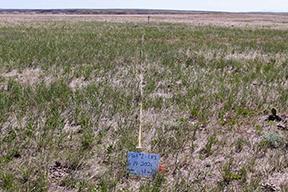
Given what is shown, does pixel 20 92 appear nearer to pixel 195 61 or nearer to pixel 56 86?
pixel 56 86

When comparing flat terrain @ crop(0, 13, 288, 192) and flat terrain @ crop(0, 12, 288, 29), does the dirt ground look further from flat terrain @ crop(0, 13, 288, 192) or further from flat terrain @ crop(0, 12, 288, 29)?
flat terrain @ crop(0, 13, 288, 192)

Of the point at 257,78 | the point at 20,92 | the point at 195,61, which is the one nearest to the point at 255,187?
the point at 20,92

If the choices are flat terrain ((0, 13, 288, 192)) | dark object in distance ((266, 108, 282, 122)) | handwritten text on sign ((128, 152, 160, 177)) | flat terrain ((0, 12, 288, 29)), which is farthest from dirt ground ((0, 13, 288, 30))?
handwritten text on sign ((128, 152, 160, 177))

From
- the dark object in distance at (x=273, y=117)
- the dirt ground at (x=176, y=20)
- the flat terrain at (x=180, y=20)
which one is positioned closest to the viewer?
the dark object in distance at (x=273, y=117)

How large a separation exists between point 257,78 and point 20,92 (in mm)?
5984

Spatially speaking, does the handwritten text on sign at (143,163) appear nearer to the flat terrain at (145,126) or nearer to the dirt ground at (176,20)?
the flat terrain at (145,126)

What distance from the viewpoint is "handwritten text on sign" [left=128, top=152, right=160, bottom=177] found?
538 cm

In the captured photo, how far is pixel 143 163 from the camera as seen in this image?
5.40 m

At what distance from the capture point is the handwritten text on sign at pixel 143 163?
212 inches

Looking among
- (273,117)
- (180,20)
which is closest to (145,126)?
(273,117)

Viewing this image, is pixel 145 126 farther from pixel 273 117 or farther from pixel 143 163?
pixel 273 117

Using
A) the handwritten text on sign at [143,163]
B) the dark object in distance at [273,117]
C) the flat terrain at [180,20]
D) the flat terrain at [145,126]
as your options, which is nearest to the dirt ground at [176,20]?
the flat terrain at [180,20]

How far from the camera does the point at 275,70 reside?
1325 cm

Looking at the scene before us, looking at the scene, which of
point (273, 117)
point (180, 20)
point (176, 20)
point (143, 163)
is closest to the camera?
point (143, 163)
